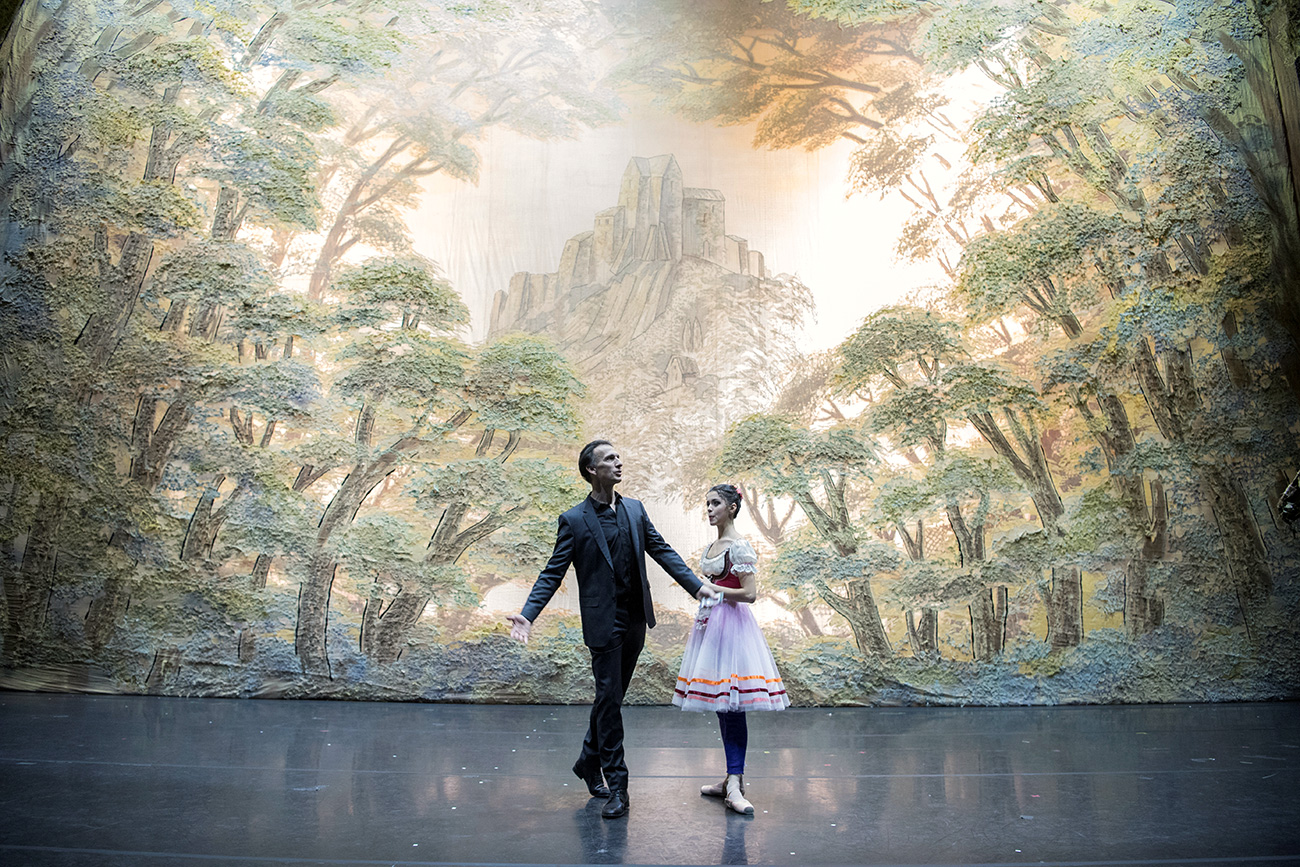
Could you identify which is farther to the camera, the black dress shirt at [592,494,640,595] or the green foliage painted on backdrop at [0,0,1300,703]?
the green foliage painted on backdrop at [0,0,1300,703]

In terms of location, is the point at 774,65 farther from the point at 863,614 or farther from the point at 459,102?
the point at 863,614

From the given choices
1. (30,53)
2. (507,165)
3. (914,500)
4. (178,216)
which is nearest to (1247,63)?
(914,500)

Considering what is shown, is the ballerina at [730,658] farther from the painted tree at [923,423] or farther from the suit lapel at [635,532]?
the painted tree at [923,423]

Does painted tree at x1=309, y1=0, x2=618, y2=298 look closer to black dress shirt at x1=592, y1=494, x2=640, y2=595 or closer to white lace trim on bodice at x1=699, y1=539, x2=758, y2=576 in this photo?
black dress shirt at x1=592, y1=494, x2=640, y2=595

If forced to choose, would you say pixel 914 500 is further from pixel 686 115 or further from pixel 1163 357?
pixel 686 115

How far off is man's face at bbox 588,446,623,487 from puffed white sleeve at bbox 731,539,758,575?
520 millimetres

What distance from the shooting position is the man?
3330 millimetres

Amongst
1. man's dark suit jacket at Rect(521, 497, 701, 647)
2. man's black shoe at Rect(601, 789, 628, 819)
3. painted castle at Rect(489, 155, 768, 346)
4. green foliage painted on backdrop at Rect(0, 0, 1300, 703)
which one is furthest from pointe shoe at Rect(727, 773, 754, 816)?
painted castle at Rect(489, 155, 768, 346)

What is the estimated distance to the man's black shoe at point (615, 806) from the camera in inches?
124

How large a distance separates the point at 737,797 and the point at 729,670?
1.50 feet

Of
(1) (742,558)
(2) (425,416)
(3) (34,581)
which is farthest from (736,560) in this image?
(3) (34,581)

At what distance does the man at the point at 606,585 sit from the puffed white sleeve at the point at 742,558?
0.43ft

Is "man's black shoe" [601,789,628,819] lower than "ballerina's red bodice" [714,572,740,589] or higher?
lower

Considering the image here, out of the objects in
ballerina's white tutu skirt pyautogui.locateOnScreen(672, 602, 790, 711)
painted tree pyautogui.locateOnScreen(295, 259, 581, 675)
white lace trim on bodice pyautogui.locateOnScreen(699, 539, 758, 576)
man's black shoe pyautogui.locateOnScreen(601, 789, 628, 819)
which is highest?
painted tree pyautogui.locateOnScreen(295, 259, 581, 675)
